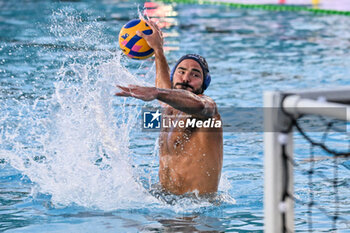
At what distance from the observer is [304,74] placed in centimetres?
816

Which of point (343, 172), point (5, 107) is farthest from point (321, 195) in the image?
point (5, 107)

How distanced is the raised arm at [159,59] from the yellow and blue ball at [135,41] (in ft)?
0.16

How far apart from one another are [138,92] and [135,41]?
1286mm

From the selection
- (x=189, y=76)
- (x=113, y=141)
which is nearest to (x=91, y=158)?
(x=113, y=141)

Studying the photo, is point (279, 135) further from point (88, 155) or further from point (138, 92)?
point (88, 155)

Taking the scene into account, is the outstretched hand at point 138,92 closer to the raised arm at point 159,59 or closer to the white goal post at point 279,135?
the white goal post at point 279,135

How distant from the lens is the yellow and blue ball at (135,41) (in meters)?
3.96

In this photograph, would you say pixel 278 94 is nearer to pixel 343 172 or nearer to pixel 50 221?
pixel 50 221

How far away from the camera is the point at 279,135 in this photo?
212cm

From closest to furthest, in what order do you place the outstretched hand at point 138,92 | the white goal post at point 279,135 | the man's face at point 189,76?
the white goal post at point 279,135, the outstretched hand at point 138,92, the man's face at point 189,76

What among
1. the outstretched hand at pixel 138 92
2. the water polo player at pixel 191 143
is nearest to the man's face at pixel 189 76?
the water polo player at pixel 191 143

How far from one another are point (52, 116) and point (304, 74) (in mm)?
4612

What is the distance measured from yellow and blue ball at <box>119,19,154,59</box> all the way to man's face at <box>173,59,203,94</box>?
56cm

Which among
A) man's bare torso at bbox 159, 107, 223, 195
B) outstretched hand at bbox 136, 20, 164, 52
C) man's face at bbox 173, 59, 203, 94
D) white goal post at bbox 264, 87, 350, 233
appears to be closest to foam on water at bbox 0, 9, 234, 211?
man's bare torso at bbox 159, 107, 223, 195
